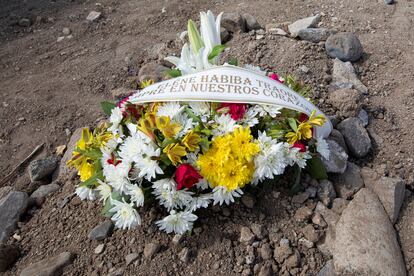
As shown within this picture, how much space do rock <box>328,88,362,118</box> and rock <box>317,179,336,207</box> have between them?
719 millimetres

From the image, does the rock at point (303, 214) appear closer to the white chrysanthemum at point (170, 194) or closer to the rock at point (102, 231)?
the white chrysanthemum at point (170, 194)

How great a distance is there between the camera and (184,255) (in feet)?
7.66

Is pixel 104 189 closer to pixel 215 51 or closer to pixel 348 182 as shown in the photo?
pixel 215 51

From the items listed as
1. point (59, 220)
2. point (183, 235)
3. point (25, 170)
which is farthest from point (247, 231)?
point (25, 170)

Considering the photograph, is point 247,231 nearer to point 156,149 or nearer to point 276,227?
point 276,227

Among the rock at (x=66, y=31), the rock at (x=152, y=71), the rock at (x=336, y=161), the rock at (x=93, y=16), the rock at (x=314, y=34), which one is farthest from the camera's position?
the rock at (x=93, y=16)

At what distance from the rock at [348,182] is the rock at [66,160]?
72.6 inches

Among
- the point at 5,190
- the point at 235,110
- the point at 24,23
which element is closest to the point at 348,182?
the point at 235,110

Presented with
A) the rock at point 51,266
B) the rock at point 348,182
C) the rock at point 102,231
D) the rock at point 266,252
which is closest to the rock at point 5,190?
the rock at point 51,266

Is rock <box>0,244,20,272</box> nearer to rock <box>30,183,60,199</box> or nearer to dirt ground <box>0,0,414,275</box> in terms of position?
dirt ground <box>0,0,414,275</box>

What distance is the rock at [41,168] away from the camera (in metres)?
3.14

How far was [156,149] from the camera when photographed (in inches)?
89.0

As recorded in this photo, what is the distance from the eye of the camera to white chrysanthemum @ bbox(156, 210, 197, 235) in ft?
7.45

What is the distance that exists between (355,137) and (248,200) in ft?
3.16
